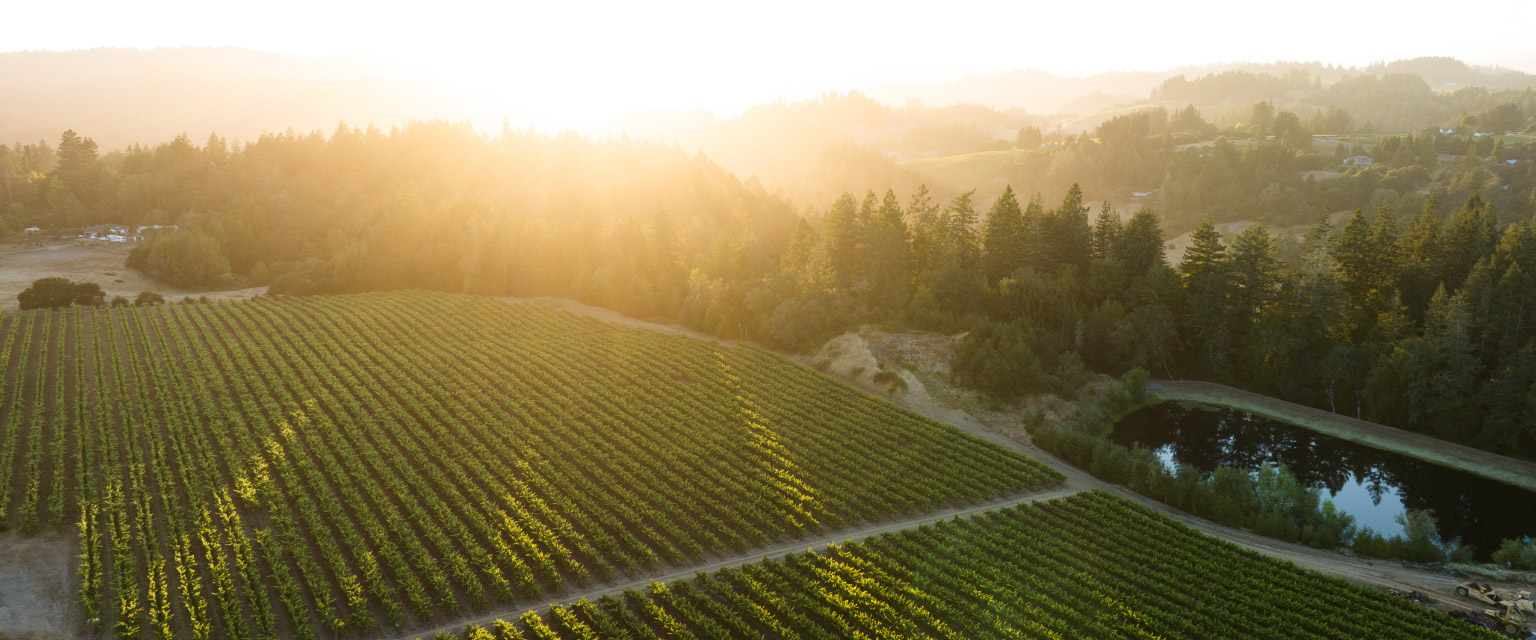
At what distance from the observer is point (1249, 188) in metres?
131

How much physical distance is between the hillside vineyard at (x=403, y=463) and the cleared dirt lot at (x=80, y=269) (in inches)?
670

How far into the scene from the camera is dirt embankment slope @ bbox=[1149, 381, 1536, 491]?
2018 inches

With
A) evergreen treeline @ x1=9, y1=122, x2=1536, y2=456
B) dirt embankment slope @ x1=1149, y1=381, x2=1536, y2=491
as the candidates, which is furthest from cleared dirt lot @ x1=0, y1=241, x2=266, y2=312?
dirt embankment slope @ x1=1149, y1=381, x2=1536, y2=491

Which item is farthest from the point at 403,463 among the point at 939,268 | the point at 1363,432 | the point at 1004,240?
the point at 1363,432

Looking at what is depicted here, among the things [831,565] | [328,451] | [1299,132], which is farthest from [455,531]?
[1299,132]

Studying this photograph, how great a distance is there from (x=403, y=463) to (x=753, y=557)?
22394 millimetres

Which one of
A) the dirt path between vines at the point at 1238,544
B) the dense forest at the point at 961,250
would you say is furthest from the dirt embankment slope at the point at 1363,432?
the dirt path between vines at the point at 1238,544

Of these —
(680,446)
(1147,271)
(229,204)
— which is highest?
(229,204)

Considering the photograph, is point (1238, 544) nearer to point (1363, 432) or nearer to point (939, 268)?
point (1363, 432)

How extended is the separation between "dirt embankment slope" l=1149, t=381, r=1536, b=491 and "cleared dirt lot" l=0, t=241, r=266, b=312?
103 metres

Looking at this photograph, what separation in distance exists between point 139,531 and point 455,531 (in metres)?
14.5

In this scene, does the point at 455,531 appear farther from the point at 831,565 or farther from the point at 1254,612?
the point at 1254,612

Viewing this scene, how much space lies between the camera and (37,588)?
3172cm

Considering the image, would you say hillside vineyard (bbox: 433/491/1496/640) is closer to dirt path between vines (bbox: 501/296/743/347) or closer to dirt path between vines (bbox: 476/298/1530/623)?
dirt path between vines (bbox: 476/298/1530/623)
